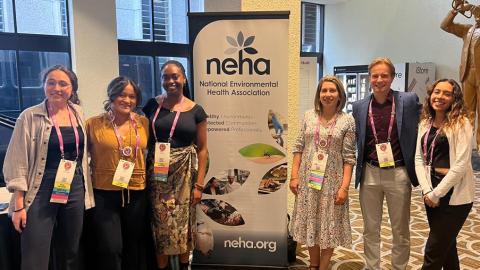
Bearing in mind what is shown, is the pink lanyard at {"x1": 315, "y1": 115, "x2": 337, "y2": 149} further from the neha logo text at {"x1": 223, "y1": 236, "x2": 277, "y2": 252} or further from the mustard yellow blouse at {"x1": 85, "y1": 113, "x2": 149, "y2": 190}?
the mustard yellow blouse at {"x1": 85, "y1": 113, "x2": 149, "y2": 190}

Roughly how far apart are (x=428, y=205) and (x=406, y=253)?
500mm

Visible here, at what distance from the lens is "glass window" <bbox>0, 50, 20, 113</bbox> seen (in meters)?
5.10

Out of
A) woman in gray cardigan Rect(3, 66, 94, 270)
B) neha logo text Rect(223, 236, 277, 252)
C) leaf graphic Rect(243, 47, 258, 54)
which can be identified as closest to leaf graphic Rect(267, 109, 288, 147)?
leaf graphic Rect(243, 47, 258, 54)

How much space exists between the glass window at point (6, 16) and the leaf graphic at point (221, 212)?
408 centimetres

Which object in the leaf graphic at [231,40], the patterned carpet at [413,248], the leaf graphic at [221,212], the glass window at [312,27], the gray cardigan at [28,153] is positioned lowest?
the patterned carpet at [413,248]

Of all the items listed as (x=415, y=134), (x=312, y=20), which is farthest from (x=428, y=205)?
(x=312, y=20)

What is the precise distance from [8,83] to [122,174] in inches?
167

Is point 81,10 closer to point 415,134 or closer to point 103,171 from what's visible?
point 103,171

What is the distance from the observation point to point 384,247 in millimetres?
3188

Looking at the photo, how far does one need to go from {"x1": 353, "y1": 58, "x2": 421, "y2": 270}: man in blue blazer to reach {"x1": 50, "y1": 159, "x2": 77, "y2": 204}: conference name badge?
1.68 metres

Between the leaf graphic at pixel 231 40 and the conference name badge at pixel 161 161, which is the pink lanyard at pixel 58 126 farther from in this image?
the leaf graphic at pixel 231 40

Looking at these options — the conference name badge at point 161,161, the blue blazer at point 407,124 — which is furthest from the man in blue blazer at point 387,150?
the conference name badge at point 161,161

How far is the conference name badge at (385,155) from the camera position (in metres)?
2.25

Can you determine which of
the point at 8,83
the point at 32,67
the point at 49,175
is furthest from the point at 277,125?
the point at 8,83
